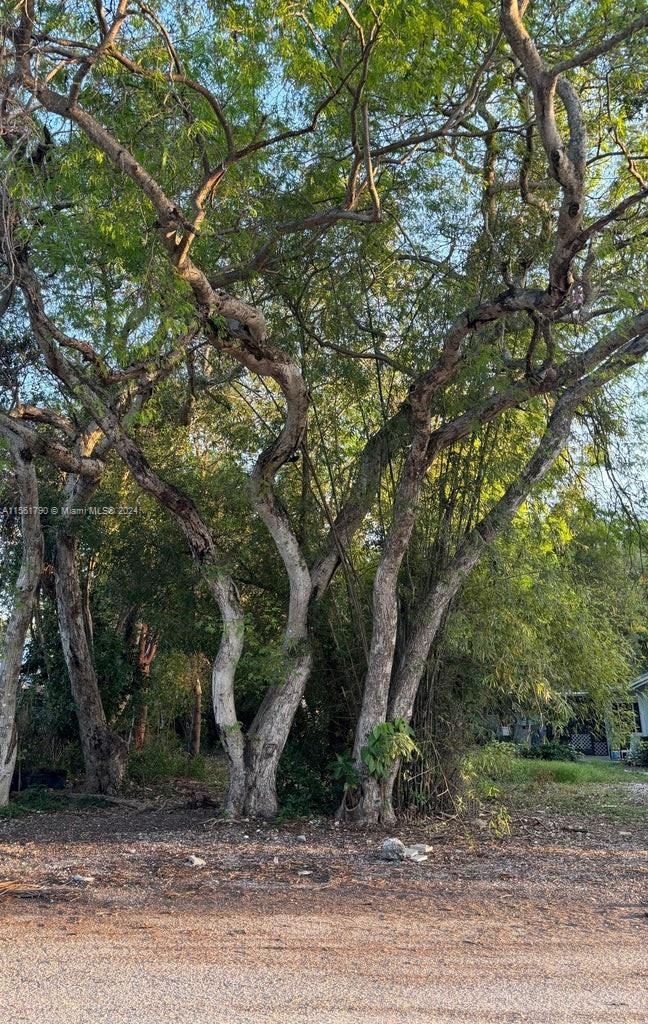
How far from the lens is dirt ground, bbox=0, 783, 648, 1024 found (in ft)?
14.7

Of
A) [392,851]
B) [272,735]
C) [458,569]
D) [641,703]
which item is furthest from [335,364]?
[641,703]

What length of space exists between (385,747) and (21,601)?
16.1 feet

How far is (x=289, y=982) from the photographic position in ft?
16.0

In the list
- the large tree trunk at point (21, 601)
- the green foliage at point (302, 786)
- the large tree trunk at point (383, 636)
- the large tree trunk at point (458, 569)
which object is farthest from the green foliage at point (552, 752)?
the large tree trunk at point (21, 601)

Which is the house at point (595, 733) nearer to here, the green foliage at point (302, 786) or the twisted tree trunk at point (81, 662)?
the twisted tree trunk at point (81, 662)

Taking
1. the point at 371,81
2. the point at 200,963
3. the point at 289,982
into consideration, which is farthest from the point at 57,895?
the point at 371,81

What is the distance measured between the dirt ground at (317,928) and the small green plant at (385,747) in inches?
27.7

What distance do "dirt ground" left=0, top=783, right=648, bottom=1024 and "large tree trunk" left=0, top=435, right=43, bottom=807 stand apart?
5.61 feet

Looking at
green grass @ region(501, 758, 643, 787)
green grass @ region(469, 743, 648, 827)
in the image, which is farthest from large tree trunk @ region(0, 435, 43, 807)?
green grass @ region(501, 758, 643, 787)

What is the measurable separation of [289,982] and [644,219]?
765 centimetres

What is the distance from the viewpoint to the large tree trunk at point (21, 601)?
11.4m

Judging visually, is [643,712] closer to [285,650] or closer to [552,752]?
[552,752]

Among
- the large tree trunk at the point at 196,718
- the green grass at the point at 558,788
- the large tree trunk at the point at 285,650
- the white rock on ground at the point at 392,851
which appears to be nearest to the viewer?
the white rock on ground at the point at 392,851

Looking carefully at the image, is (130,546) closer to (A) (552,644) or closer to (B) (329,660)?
(B) (329,660)
